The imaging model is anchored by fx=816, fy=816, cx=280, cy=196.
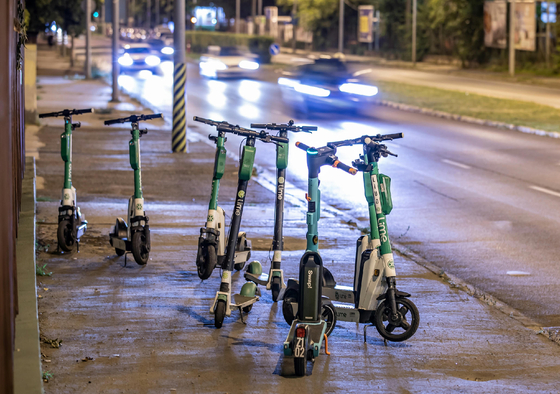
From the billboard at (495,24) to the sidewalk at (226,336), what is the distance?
132ft

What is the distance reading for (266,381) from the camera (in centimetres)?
532

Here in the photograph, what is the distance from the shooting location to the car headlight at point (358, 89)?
2905cm

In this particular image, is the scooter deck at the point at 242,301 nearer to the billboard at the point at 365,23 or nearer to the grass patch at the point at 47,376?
the grass patch at the point at 47,376

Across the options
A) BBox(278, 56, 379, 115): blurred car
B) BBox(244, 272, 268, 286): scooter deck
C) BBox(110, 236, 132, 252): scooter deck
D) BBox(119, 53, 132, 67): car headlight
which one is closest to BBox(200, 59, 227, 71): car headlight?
BBox(119, 53, 132, 67): car headlight

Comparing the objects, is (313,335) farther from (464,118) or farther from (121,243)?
(464,118)

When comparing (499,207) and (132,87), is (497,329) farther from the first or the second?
(132,87)

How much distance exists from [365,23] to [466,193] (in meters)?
54.6

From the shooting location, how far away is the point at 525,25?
44250 mm

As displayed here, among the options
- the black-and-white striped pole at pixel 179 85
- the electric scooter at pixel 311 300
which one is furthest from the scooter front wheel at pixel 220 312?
the black-and-white striped pole at pixel 179 85

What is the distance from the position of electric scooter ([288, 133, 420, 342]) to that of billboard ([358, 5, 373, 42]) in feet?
197

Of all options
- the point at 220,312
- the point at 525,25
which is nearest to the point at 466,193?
the point at 220,312

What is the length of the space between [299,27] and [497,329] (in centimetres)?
7598

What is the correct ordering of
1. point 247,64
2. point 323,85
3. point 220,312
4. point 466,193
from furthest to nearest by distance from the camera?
point 247,64 → point 323,85 → point 466,193 → point 220,312

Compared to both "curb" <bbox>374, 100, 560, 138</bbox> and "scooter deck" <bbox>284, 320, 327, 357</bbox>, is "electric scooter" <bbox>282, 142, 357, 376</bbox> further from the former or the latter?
"curb" <bbox>374, 100, 560, 138</bbox>
